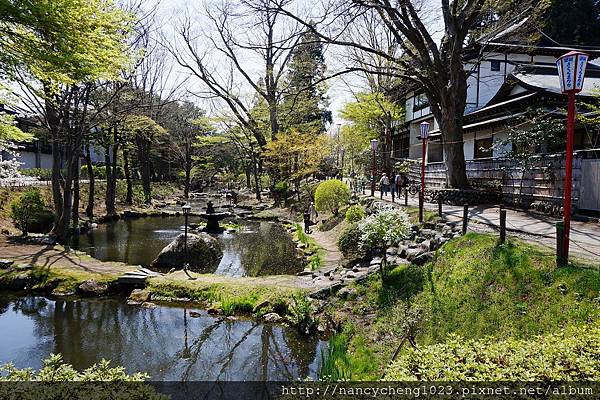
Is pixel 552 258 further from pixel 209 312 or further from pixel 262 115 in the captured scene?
pixel 262 115

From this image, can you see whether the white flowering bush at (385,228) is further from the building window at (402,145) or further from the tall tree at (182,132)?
the tall tree at (182,132)

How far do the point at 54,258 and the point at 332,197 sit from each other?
1178cm

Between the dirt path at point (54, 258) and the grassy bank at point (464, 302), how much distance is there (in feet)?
23.2

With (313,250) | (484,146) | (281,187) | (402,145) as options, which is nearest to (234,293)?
(313,250)

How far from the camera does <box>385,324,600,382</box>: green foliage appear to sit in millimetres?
2863

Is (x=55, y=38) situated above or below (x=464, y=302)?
above

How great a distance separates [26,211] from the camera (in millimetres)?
15305

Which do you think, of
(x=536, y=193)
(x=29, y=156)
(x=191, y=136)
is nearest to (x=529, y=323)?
(x=536, y=193)

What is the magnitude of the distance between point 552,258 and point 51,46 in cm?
900

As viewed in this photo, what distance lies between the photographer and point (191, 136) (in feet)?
121

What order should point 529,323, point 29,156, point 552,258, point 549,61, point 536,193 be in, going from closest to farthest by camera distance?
point 529,323 < point 552,258 < point 536,193 < point 549,61 < point 29,156

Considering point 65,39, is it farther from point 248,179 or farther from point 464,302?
point 248,179

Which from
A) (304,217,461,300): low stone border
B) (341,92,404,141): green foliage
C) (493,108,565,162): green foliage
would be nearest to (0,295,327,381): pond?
(304,217,461,300): low stone border

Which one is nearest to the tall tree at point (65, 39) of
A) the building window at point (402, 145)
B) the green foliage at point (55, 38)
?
the green foliage at point (55, 38)
